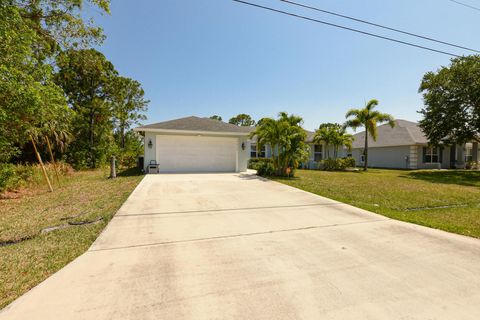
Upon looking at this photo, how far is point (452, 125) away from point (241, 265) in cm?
2188

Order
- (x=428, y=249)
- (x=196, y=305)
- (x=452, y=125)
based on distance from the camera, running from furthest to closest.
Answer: (x=452, y=125) < (x=428, y=249) < (x=196, y=305)

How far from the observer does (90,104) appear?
20297mm

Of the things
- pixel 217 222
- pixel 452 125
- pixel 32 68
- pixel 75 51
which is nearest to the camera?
pixel 217 222

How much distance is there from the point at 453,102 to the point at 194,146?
19.6 m

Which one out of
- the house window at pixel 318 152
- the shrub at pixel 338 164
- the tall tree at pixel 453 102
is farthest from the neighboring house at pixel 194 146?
the tall tree at pixel 453 102

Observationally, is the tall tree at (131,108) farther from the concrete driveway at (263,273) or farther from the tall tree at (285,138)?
the concrete driveway at (263,273)

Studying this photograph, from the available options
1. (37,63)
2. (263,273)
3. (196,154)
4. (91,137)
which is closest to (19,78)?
(37,63)

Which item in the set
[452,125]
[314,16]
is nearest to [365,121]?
[452,125]

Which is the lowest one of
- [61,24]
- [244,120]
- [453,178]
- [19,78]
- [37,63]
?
[453,178]

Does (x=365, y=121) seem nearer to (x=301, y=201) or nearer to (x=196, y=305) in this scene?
(x=301, y=201)

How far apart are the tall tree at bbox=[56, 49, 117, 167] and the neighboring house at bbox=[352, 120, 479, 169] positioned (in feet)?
90.4

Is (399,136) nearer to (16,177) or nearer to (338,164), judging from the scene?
(338,164)

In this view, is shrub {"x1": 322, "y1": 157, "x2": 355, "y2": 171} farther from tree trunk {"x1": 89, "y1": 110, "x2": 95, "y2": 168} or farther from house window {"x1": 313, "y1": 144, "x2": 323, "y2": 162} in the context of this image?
tree trunk {"x1": 89, "y1": 110, "x2": 95, "y2": 168}

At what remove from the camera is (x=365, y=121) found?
1928cm
